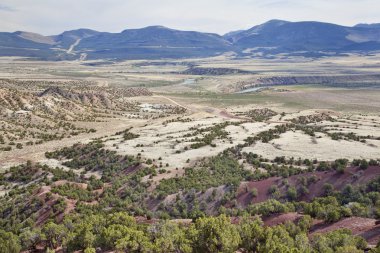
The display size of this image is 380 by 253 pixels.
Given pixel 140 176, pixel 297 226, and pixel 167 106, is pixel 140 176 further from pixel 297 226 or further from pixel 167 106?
pixel 167 106

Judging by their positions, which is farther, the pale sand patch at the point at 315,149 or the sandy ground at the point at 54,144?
the sandy ground at the point at 54,144

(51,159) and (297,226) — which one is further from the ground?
(297,226)

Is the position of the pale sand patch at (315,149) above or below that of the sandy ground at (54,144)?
above

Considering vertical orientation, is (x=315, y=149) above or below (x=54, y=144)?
above

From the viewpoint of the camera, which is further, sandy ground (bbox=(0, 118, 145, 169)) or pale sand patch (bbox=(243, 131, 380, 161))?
sandy ground (bbox=(0, 118, 145, 169))

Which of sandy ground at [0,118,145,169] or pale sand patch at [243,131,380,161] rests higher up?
pale sand patch at [243,131,380,161]

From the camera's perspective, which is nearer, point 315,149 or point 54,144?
point 315,149

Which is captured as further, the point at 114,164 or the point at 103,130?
the point at 103,130

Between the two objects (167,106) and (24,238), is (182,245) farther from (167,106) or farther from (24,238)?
(167,106)

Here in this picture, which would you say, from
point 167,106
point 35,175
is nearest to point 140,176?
point 35,175

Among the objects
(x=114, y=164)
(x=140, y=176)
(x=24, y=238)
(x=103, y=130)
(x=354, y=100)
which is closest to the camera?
(x=24, y=238)

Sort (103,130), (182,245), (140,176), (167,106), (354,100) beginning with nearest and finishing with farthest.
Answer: (182,245) < (140,176) < (103,130) < (167,106) < (354,100)
